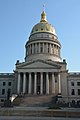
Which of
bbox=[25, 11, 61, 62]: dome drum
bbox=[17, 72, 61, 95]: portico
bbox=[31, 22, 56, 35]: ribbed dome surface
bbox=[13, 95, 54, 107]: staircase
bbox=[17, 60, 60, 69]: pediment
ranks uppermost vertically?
bbox=[31, 22, 56, 35]: ribbed dome surface

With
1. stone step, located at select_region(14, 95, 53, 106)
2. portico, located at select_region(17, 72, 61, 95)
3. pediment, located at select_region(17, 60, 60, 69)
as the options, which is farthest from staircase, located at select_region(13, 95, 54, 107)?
pediment, located at select_region(17, 60, 60, 69)

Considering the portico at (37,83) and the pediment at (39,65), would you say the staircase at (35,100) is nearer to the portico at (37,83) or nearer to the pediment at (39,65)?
the portico at (37,83)

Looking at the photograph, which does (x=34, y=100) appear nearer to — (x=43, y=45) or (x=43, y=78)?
(x=43, y=78)

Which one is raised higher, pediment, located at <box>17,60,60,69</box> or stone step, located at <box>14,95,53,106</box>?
pediment, located at <box>17,60,60,69</box>

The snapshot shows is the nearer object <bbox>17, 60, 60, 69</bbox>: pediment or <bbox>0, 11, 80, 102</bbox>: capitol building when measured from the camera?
<bbox>0, 11, 80, 102</bbox>: capitol building

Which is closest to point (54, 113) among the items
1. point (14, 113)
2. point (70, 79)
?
point (14, 113)

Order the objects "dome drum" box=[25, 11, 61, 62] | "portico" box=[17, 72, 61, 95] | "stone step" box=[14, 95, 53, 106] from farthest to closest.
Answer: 1. "dome drum" box=[25, 11, 61, 62]
2. "portico" box=[17, 72, 61, 95]
3. "stone step" box=[14, 95, 53, 106]

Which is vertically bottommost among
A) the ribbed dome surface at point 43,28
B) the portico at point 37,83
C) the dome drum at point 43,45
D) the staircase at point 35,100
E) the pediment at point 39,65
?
the staircase at point 35,100

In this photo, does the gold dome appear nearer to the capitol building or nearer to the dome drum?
the dome drum

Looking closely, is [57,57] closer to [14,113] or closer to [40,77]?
[40,77]

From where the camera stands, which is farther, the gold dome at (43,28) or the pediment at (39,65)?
the gold dome at (43,28)

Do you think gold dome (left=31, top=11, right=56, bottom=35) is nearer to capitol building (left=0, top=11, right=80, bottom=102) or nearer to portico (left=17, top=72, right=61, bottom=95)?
Result: capitol building (left=0, top=11, right=80, bottom=102)

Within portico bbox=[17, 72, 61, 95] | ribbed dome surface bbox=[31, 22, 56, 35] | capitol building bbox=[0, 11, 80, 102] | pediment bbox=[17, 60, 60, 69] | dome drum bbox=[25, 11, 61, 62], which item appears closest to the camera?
portico bbox=[17, 72, 61, 95]

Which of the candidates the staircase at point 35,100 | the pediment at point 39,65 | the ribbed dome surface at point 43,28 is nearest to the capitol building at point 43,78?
the pediment at point 39,65
